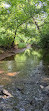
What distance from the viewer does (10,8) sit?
13875 mm

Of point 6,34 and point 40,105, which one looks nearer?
point 40,105

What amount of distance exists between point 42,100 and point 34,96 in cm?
45

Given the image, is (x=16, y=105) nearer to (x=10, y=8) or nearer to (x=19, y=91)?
(x=19, y=91)

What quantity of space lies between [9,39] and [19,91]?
1533 centimetres

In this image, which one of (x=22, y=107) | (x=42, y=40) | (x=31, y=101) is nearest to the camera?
(x=22, y=107)

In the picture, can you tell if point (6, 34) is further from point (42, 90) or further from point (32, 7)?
point (42, 90)

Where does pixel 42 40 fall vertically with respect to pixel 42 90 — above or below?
above

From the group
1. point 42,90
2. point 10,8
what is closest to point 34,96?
point 42,90

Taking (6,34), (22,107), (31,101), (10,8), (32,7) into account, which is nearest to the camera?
(22,107)

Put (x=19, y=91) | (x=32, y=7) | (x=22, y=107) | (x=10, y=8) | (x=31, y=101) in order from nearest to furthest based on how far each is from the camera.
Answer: (x=22, y=107), (x=31, y=101), (x=19, y=91), (x=10, y=8), (x=32, y=7)

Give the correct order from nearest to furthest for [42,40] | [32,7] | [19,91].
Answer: [19,91], [32,7], [42,40]

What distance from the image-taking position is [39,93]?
216 inches

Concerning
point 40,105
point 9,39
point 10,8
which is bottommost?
point 40,105

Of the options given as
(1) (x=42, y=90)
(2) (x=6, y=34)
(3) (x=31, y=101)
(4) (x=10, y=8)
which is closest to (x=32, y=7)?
(4) (x=10, y=8)
